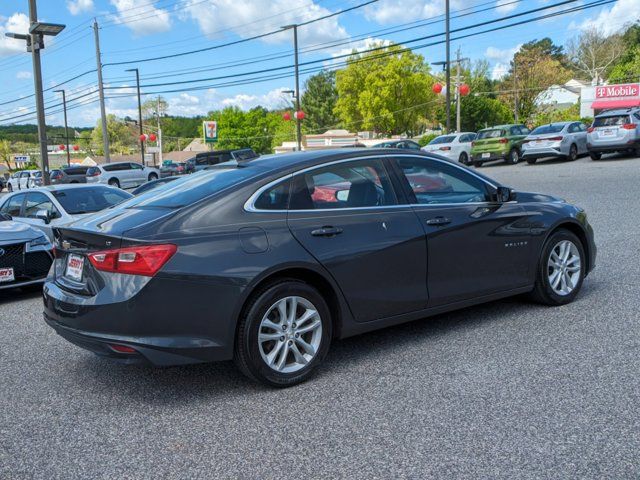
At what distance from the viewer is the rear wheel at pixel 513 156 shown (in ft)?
90.0

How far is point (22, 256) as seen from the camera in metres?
7.20

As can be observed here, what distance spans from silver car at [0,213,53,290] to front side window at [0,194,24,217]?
7.47ft

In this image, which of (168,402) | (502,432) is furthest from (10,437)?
(502,432)

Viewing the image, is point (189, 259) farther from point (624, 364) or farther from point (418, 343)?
point (624, 364)

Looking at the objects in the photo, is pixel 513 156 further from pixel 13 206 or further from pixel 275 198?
pixel 275 198

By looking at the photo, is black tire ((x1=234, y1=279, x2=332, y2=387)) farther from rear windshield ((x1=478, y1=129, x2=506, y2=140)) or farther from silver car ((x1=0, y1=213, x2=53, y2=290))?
rear windshield ((x1=478, y1=129, x2=506, y2=140))

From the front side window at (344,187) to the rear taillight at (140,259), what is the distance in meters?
0.95

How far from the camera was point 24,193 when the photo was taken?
967 cm

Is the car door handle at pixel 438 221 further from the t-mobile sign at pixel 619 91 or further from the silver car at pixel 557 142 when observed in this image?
the t-mobile sign at pixel 619 91

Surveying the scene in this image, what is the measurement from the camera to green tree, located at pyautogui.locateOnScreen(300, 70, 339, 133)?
10131cm

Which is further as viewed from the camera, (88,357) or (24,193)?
(24,193)

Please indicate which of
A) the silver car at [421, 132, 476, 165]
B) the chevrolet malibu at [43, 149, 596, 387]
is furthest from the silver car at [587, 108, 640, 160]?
the chevrolet malibu at [43, 149, 596, 387]

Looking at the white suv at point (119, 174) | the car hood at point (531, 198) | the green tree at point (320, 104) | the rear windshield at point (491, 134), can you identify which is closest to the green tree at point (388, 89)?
the green tree at point (320, 104)

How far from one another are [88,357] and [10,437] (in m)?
1.38
